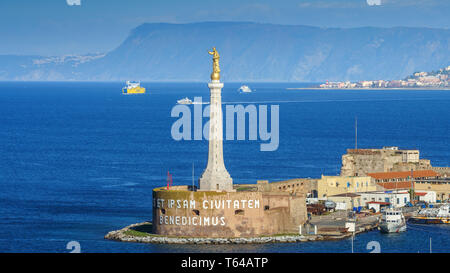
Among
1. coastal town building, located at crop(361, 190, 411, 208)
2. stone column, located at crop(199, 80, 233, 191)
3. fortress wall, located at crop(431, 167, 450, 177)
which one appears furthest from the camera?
fortress wall, located at crop(431, 167, 450, 177)

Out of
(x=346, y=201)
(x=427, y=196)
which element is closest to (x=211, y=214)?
(x=346, y=201)

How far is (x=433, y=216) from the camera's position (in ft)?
285

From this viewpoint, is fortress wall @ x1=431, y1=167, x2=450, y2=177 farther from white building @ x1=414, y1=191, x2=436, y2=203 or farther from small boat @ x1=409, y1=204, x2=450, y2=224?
small boat @ x1=409, y1=204, x2=450, y2=224

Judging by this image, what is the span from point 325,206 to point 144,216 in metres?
14.5

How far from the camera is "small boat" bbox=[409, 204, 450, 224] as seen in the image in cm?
8638

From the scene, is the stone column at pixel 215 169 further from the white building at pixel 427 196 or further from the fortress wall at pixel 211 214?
the white building at pixel 427 196

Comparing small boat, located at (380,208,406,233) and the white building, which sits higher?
the white building

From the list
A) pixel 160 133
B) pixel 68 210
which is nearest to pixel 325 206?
pixel 68 210

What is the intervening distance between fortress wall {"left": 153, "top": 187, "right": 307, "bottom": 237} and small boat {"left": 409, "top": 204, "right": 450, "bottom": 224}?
48.7 ft

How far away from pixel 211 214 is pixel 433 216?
20736 mm

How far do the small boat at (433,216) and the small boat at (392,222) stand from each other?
3.64m

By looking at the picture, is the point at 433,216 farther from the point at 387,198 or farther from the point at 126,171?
the point at 126,171

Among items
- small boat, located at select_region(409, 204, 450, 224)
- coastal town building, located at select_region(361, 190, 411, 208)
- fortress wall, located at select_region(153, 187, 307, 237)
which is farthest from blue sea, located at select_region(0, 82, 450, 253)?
coastal town building, located at select_region(361, 190, 411, 208)

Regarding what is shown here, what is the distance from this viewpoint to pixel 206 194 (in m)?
75.1
